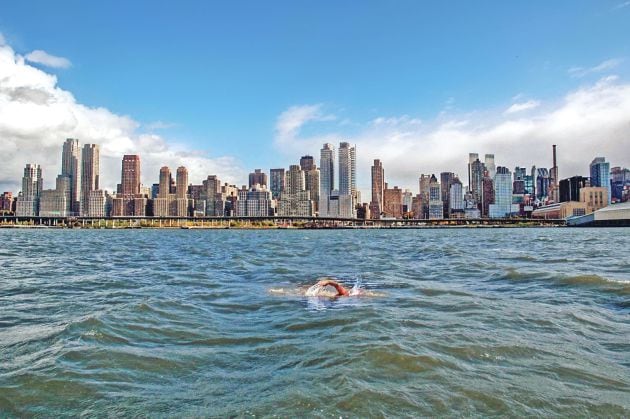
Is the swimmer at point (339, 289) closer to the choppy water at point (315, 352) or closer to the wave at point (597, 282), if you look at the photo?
the choppy water at point (315, 352)

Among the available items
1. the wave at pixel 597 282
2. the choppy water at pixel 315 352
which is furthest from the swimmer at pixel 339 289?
the wave at pixel 597 282

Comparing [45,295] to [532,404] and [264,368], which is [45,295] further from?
[532,404]

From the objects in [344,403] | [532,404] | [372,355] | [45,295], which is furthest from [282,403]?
[45,295]

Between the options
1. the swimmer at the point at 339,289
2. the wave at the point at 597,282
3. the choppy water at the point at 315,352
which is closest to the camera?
the choppy water at the point at 315,352

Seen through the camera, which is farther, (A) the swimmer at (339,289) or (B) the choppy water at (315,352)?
(A) the swimmer at (339,289)

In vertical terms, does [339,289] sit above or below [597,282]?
above

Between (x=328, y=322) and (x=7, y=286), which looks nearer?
(x=328, y=322)

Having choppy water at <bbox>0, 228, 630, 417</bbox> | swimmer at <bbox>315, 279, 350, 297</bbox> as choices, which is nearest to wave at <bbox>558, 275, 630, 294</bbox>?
choppy water at <bbox>0, 228, 630, 417</bbox>

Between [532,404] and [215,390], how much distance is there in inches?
186

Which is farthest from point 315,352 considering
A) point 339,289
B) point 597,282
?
point 597,282

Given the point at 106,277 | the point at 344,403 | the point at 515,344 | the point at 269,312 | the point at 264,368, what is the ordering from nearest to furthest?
the point at 344,403, the point at 264,368, the point at 515,344, the point at 269,312, the point at 106,277

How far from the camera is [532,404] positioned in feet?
22.7

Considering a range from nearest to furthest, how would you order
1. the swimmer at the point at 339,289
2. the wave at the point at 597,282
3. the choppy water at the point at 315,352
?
the choppy water at the point at 315,352 → the swimmer at the point at 339,289 → the wave at the point at 597,282

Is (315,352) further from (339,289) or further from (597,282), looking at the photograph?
(597,282)
